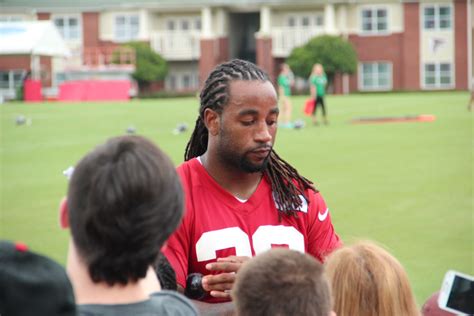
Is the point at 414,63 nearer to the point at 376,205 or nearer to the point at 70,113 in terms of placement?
the point at 70,113

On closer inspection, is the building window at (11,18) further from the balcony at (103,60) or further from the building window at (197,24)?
the building window at (197,24)

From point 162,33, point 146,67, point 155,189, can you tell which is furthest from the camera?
point 162,33

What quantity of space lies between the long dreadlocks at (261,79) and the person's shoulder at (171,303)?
173cm

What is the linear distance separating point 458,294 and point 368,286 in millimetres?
355

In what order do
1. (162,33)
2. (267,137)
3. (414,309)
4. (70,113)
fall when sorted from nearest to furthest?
(414,309), (267,137), (70,113), (162,33)

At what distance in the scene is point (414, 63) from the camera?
71000mm

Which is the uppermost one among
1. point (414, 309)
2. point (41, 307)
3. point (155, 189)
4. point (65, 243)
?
point (155, 189)

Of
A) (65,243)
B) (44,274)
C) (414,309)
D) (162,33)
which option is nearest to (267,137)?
(414,309)

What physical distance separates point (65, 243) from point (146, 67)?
57.5 metres

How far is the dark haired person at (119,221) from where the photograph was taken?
282 cm

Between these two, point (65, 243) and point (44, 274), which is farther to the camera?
point (65, 243)

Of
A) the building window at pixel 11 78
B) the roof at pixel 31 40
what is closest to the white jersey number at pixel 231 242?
the roof at pixel 31 40

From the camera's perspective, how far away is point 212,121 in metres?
4.88

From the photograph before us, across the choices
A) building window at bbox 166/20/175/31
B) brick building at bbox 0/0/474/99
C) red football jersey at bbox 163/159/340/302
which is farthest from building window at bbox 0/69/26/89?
red football jersey at bbox 163/159/340/302
